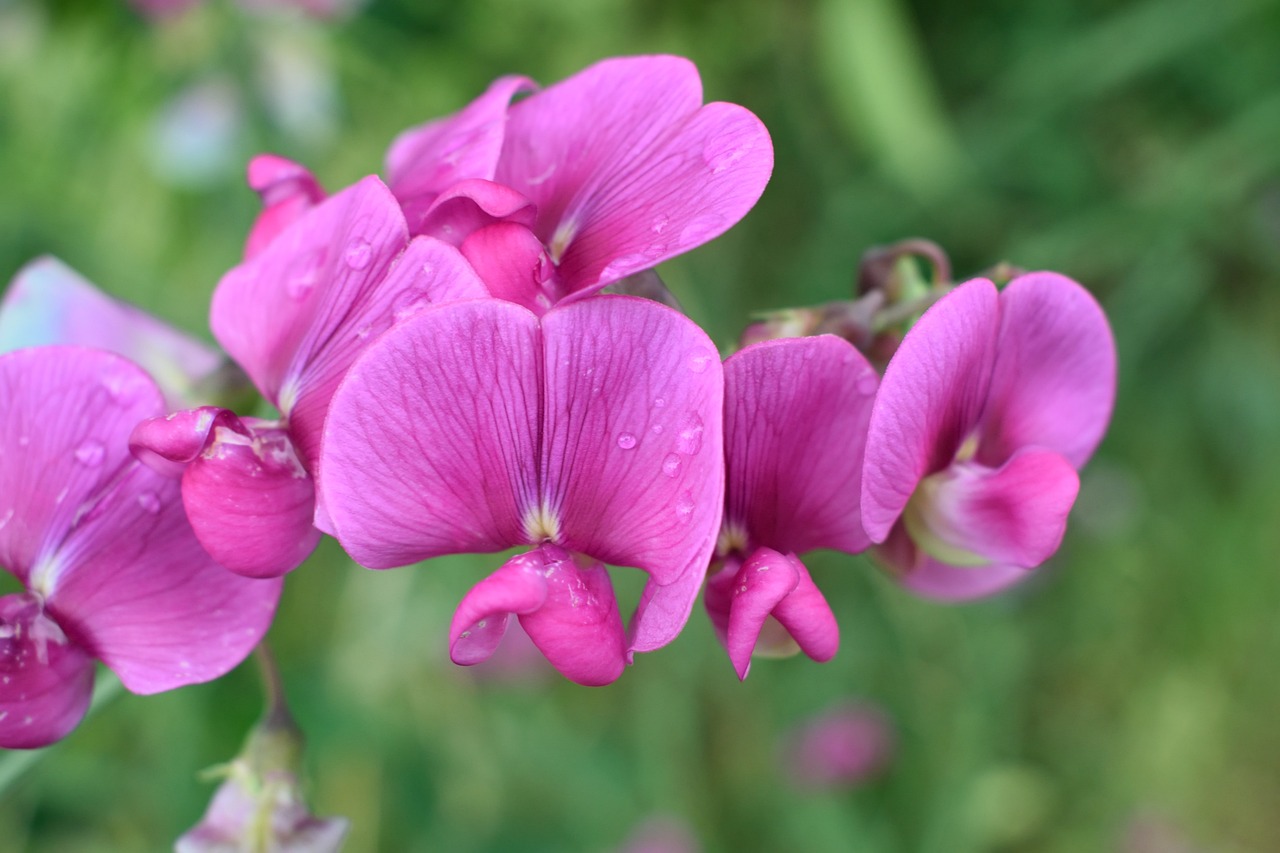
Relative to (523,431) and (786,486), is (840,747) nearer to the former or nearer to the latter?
(786,486)

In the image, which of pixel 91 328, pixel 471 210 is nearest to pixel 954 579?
pixel 471 210

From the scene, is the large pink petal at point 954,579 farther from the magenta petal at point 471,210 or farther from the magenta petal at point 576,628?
the magenta petal at point 471,210

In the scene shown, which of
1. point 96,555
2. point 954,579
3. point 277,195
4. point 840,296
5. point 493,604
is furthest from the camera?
point 840,296

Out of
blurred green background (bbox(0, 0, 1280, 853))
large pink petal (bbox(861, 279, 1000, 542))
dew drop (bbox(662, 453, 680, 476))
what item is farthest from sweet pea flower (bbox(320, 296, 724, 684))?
blurred green background (bbox(0, 0, 1280, 853))

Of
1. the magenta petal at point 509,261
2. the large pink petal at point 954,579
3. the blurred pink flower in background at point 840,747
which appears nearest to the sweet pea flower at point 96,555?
the magenta petal at point 509,261

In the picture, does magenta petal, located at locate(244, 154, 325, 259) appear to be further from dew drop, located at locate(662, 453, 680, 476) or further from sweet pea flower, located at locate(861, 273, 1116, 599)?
sweet pea flower, located at locate(861, 273, 1116, 599)
